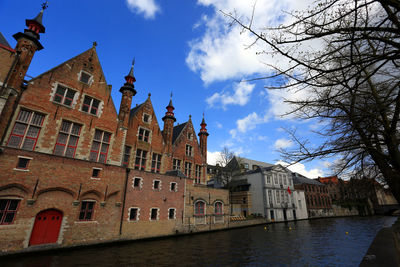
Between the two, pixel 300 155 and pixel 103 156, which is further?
pixel 103 156

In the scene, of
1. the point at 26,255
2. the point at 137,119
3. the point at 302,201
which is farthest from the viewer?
the point at 302,201

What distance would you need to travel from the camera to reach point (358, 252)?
Result: 38.3 feet

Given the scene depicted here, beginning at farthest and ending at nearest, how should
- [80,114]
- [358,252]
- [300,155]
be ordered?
[80,114] → [358,252] → [300,155]

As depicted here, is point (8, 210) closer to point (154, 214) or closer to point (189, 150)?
point (154, 214)

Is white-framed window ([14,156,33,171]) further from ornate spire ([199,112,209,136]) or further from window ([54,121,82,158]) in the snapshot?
ornate spire ([199,112,209,136])

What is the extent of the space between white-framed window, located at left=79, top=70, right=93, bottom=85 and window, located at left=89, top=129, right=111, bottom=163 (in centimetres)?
460

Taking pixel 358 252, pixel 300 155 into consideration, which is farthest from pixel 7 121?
pixel 358 252

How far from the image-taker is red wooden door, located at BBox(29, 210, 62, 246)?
11.4 metres

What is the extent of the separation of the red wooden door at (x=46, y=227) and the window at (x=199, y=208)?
13024mm

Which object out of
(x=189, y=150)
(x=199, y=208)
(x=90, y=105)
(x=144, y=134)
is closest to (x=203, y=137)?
(x=189, y=150)

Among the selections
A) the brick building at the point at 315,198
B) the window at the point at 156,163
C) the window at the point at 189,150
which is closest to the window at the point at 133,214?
the window at the point at 156,163

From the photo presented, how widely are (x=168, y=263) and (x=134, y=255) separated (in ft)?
9.10

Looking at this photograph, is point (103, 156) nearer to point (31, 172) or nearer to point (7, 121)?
point (31, 172)

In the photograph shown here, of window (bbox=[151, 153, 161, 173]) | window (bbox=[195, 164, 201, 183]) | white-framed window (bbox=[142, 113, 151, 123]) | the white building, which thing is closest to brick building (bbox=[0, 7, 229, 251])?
window (bbox=[151, 153, 161, 173])
